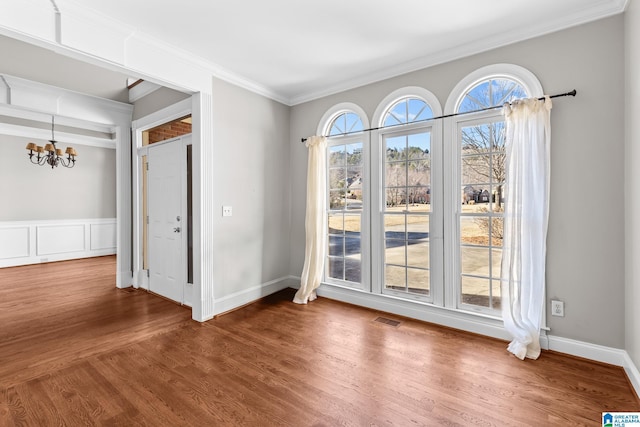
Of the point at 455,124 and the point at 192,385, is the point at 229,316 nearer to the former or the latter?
the point at 192,385

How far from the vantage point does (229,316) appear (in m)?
3.44

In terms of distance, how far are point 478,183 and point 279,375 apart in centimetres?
256

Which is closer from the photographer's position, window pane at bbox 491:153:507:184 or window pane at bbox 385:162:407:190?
window pane at bbox 491:153:507:184

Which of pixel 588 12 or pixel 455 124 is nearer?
pixel 588 12

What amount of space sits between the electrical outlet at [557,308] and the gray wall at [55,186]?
9104mm

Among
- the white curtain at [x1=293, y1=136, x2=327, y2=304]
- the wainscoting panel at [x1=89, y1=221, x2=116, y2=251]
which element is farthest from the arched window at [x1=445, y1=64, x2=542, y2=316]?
the wainscoting panel at [x1=89, y1=221, x2=116, y2=251]

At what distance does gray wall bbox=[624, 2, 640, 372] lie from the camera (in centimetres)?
201

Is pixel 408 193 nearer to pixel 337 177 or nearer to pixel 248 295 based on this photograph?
pixel 337 177

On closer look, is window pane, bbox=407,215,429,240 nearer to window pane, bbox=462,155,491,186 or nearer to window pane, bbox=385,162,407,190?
window pane, bbox=385,162,407,190

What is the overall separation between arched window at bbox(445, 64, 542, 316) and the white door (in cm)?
332

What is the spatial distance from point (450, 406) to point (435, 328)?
1232mm

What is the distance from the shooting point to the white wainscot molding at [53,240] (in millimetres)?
6086

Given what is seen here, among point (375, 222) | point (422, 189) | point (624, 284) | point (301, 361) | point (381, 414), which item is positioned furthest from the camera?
point (375, 222)

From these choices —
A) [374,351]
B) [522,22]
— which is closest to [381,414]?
[374,351]
